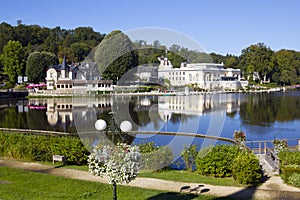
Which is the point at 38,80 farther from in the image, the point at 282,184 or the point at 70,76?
the point at 282,184

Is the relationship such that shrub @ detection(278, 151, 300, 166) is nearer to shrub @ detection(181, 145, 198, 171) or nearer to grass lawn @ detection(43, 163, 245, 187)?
grass lawn @ detection(43, 163, 245, 187)

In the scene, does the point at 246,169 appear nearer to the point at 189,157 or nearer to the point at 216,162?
the point at 216,162

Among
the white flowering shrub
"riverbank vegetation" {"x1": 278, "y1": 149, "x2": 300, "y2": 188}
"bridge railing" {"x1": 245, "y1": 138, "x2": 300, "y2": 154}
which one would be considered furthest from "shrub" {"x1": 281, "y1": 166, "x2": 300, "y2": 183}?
the white flowering shrub

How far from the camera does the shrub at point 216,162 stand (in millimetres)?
10453

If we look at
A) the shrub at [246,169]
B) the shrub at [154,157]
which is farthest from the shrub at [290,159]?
the shrub at [154,157]

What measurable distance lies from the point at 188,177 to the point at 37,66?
63.8 meters

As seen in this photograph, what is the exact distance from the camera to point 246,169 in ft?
31.2

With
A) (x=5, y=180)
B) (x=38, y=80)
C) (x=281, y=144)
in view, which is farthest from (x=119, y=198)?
(x=38, y=80)

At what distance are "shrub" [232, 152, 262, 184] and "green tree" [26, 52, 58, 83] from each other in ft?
209

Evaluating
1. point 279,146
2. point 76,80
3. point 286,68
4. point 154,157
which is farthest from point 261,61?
point 154,157

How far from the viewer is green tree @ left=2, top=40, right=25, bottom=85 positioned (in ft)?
228

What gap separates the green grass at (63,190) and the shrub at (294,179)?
2522mm

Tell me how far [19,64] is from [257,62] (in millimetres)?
59578

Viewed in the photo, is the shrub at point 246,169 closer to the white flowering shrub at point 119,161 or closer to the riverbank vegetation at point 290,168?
the riverbank vegetation at point 290,168
